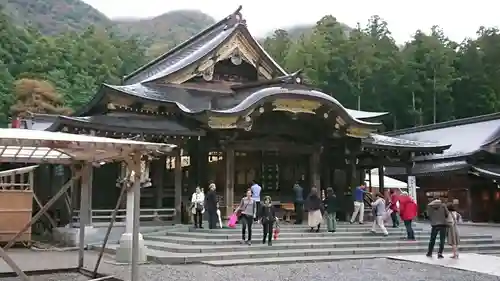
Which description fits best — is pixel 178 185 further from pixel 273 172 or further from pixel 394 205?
pixel 394 205

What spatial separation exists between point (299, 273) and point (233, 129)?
7.38 metres

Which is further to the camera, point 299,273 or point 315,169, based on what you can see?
point 315,169

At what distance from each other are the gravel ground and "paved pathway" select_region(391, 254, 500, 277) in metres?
0.46

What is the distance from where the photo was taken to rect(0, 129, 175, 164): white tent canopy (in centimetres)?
647

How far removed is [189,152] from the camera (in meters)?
18.0

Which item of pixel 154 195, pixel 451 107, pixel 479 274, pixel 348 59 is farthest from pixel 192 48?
pixel 451 107

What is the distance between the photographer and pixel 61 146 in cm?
676

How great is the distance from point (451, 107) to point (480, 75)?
3.52 meters

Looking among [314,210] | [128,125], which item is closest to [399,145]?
[314,210]

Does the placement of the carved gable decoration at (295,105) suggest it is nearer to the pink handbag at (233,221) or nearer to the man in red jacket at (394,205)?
the man in red jacket at (394,205)

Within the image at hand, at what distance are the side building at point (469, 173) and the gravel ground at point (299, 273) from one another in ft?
58.3

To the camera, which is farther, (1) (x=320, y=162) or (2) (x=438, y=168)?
(2) (x=438, y=168)

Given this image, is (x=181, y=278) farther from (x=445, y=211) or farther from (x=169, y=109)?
(x=169, y=109)

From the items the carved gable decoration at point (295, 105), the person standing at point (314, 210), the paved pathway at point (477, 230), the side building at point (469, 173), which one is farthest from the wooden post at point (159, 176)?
the side building at point (469, 173)
